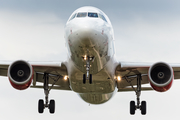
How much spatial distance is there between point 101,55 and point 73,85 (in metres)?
4.29

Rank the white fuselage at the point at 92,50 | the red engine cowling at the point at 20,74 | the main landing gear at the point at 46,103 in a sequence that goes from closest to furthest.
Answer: the white fuselage at the point at 92,50
the red engine cowling at the point at 20,74
the main landing gear at the point at 46,103

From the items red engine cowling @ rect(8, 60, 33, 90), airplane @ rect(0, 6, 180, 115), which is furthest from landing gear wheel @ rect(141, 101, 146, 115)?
red engine cowling @ rect(8, 60, 33, 90)

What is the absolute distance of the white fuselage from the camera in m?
19.8

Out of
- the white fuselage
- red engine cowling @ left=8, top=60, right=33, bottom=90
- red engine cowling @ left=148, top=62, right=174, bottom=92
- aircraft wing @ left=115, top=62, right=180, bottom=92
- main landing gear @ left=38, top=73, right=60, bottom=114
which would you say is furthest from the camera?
main landing gear @ left=38, top=73, right=60, bottom=114

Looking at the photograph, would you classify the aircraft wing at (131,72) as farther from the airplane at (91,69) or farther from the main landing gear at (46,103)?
the main landing gear at (46,103)

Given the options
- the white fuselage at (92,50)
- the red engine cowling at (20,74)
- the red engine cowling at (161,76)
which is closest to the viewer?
the white fuselage at (92,50)

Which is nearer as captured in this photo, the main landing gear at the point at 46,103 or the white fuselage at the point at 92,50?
the white fuselage at the point at 92,50

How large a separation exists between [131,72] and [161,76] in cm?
315

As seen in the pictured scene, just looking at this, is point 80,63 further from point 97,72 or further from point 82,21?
point 82,21

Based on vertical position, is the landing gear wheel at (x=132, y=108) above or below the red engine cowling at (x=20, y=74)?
below

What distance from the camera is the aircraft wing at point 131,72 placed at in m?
25.1

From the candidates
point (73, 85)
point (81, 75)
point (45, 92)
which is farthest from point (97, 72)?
point (45, 92)

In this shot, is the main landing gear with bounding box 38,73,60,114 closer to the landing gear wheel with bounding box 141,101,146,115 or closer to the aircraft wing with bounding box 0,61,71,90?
the aircraft wing with bounding box 0,61,71,90

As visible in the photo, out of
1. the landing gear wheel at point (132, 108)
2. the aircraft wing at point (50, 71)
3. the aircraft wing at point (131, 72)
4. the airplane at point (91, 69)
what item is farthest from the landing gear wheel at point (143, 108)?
the aircraft wing at point (50, 71)
